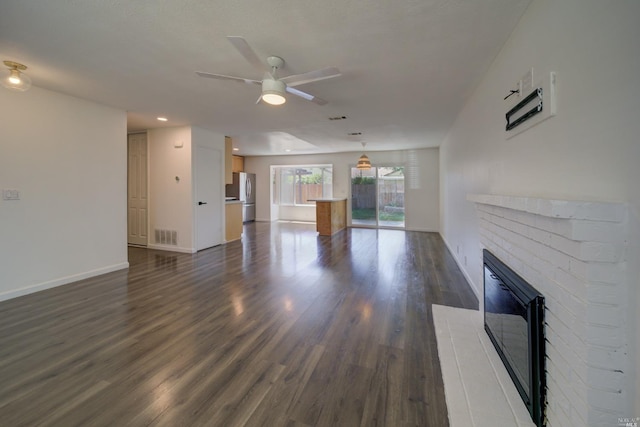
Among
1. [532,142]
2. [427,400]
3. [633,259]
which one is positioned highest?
[532,142]

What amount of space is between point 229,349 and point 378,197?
724 cm

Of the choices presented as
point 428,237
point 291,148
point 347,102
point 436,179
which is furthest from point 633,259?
point 291,148

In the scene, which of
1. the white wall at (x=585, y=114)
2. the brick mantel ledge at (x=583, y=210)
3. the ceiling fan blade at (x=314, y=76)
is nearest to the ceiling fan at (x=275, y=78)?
the ceiling fan blade at (x=314, y=76)

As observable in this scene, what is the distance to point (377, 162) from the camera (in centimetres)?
859

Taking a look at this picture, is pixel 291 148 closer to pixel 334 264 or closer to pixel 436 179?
pixel 436 179

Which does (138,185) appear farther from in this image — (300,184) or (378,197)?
(378,197)

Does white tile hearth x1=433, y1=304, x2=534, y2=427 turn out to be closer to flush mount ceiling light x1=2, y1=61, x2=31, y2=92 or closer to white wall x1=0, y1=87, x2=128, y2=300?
flush mount ceiling light x1=2, y1=61, x2=31, y2=92

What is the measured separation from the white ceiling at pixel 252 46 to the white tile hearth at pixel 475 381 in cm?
241

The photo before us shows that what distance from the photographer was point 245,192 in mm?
9859

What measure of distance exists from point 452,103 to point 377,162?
4706 mm

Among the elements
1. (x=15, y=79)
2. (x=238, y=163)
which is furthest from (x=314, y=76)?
(x=238, y=163)

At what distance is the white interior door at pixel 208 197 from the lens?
18.5ft

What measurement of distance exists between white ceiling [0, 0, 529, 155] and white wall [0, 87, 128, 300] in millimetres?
363

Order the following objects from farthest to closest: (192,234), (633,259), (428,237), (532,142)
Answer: (428,237) < (192,234) < (532,142) < (633,259)
